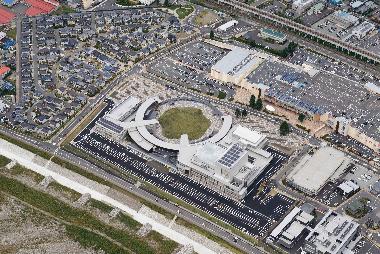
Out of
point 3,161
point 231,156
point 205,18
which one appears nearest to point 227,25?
point 205,18

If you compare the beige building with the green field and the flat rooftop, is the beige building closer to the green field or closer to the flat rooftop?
the green field

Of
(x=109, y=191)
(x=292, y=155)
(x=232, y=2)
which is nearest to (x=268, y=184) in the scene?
(x=292, y=155)

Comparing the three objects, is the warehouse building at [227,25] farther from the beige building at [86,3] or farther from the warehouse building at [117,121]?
the warehouse building at [117,121]

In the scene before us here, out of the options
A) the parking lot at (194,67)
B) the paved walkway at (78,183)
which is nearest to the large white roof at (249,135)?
the parking lot at (194,67)

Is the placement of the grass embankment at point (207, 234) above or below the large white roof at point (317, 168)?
below

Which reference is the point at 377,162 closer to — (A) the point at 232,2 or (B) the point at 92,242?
(B) the point at 92,242

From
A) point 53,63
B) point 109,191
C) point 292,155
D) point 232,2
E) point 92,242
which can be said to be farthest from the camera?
point 232,2

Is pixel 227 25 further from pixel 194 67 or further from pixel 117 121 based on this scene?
pixel 117 121
